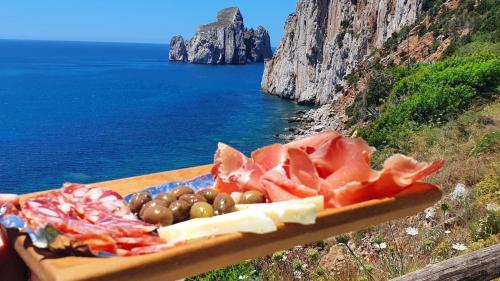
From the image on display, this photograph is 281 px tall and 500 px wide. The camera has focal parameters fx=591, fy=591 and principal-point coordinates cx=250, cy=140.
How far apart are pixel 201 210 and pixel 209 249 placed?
1.09 ft

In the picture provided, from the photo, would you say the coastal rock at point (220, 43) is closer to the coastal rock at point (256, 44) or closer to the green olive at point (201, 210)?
the coastal rock at point (256, 44)

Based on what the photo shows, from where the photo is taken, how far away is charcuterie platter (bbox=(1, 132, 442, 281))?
1.47 meters

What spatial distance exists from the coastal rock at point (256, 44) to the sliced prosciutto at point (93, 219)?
16532 centimetres

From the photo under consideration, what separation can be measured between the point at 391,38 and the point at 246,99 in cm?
3272

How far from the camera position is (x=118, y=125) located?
2437 inches

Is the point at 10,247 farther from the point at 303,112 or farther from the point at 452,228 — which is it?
the point at 303,112

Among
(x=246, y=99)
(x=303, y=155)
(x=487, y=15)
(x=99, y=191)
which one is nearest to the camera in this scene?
(x=99, y=191)

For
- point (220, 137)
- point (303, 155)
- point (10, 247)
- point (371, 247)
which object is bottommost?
point (220, 137)

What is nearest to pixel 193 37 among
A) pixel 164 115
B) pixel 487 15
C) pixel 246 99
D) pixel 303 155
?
pixel 246 99

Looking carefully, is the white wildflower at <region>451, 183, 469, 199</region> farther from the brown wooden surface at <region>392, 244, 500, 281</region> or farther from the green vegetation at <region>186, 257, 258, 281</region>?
the brown wooden surface at <region>392, 244, 500, 281</region>

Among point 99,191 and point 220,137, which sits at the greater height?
point 99,191

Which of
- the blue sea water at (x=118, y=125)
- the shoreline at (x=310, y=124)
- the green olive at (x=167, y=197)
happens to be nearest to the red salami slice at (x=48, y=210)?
the green olive at (x=167, y=197)

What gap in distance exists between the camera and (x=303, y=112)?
67750 millimetres

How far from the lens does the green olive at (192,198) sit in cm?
202
